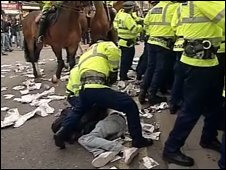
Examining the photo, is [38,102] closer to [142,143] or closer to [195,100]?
[142,143]

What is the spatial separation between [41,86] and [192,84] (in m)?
5.75

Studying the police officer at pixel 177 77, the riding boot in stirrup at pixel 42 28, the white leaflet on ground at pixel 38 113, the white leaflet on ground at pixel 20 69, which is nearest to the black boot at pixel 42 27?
the riding boot in stirrup at pixel 42 28

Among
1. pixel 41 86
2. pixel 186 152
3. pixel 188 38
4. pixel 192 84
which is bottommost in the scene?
pixel 41 86

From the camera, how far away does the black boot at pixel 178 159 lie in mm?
4168

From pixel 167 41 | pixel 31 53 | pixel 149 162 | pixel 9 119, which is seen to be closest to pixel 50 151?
pixel 9 119

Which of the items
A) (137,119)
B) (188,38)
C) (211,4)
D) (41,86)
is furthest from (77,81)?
(41,86)

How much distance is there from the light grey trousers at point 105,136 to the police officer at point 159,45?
5.25ft

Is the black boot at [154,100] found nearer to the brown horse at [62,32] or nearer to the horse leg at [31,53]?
the brown horse at [62,32]

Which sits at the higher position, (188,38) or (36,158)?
(188,38)

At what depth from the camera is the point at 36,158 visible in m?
4.25

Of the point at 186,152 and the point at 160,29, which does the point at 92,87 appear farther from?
the point at 160,29

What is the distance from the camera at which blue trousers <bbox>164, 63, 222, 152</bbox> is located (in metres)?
3.97

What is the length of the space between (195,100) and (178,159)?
2.08 feet

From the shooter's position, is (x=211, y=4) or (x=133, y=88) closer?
(x=211, y=4)
